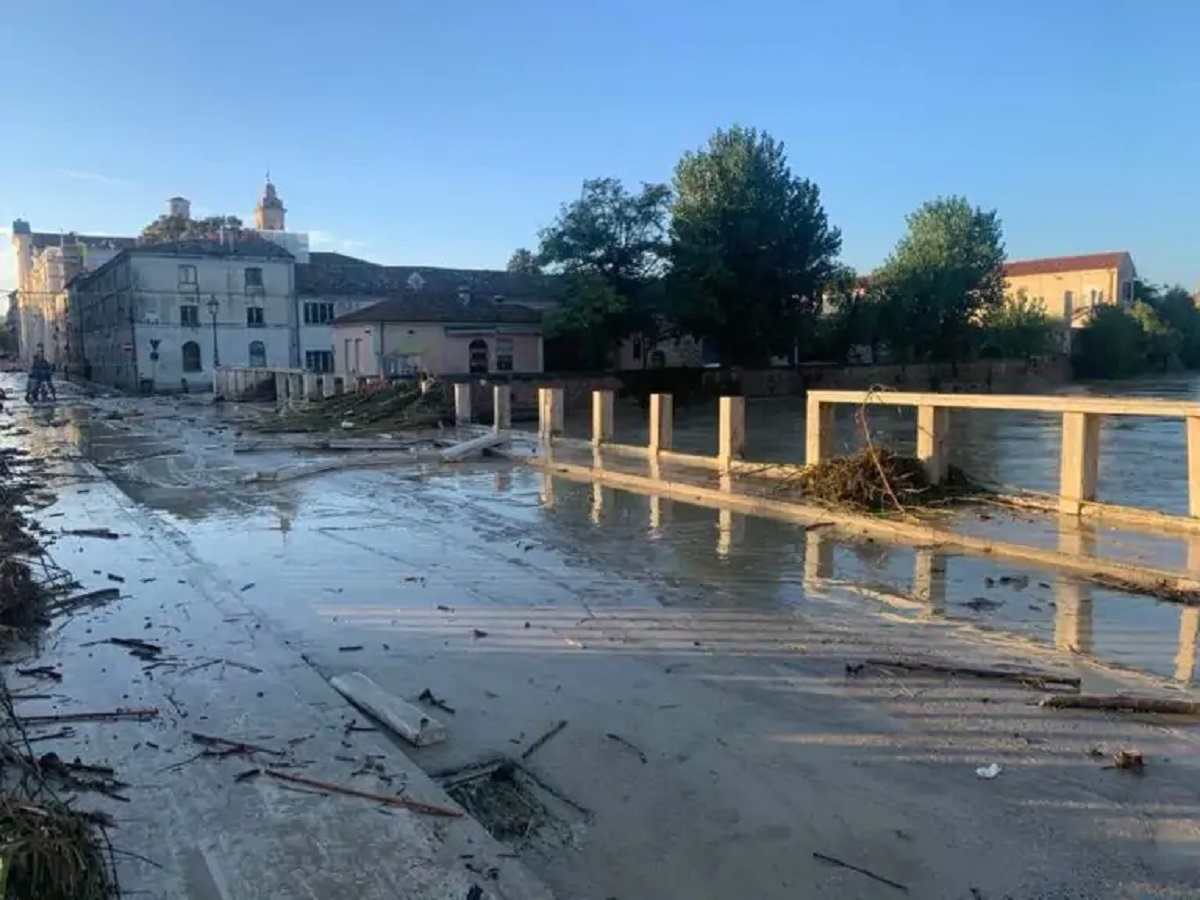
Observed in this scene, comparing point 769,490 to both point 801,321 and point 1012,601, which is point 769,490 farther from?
point 801,321

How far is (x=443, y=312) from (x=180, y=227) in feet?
202

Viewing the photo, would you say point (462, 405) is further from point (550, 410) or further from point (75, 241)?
point (75, 241)

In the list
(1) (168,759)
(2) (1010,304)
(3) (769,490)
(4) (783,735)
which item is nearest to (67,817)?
(1) (168,759)

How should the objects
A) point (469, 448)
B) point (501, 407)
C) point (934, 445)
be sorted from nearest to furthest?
point (934, 445), point (469, 448), point (501, 407)

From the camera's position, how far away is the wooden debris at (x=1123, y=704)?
5.53 m

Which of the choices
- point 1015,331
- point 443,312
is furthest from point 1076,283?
point 443,312

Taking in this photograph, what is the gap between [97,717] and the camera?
5.30m

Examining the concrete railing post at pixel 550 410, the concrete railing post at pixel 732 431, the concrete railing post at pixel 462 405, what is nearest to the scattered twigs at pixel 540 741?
the concrete railing post at pixel 732 431

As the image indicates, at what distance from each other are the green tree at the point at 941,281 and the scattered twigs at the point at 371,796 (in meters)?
59.9

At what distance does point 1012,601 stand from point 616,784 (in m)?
4.80

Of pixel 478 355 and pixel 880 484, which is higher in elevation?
pixel 478 355

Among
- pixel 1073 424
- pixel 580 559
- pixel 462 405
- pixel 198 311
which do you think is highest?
pixel 198 311

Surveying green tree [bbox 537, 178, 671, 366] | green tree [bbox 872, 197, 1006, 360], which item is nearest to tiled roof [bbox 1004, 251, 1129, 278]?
green tree [bbox 872, 197, 1006, 360]

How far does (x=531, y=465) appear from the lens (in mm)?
19297
